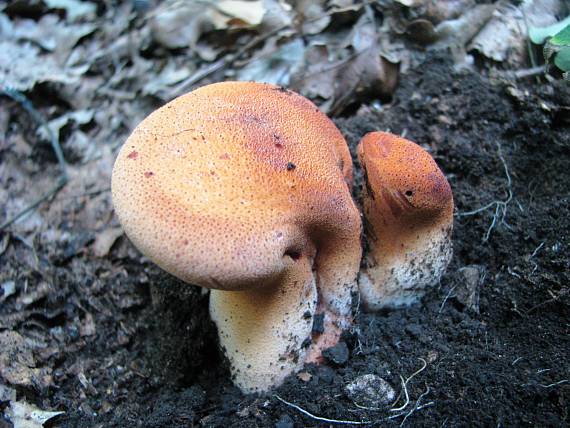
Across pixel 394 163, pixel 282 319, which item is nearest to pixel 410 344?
pixel 282 319

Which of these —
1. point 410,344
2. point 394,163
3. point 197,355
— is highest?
point 394,163

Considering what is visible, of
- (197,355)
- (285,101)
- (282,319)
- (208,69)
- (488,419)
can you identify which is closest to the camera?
(488,419)

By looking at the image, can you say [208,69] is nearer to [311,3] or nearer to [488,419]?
[311,3]

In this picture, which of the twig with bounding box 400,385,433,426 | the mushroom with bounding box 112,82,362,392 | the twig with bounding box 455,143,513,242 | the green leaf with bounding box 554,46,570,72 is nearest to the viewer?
the mushroom with bounding box 112,82,362,392

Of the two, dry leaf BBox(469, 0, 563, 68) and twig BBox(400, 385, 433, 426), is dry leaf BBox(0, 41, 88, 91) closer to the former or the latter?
dry leaf BBox(469, 0, 563, 68)

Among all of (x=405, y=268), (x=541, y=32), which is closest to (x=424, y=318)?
(x=405, y=268)

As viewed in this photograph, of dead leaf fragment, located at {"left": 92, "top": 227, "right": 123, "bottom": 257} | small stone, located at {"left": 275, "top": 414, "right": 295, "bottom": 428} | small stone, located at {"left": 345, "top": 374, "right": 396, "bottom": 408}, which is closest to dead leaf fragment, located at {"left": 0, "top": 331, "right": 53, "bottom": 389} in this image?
dead leaf fragment, located at {"left": 92, "top": 227, "right": 123, "bottom": 257}

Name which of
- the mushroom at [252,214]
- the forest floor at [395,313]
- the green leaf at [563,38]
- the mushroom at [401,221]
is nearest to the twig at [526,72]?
the forest floor at [395,313]
